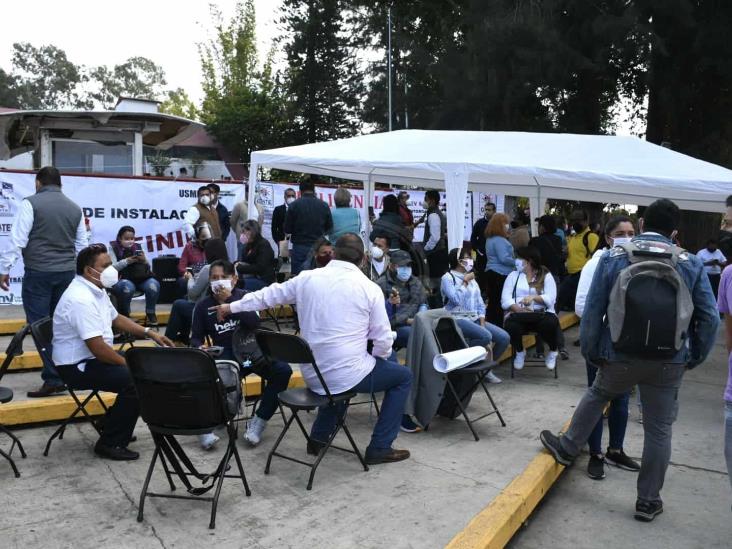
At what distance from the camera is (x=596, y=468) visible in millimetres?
4695

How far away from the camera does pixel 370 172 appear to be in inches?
444

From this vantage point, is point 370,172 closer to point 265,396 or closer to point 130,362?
point 265,396

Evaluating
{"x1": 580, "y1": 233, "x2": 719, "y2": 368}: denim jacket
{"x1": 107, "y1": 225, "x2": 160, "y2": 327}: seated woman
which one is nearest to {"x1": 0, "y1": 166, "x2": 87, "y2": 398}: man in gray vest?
{"x1": 107, "y1": 225, "x2": 160, "y2": 327}: seated woman

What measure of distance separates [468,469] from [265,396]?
1500 millimetres

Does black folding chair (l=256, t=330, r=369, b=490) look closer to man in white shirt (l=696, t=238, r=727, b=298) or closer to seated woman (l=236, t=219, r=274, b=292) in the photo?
seated woman (l=236, t=219, r=274, b=292)

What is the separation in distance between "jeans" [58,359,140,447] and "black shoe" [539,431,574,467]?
2.69 m

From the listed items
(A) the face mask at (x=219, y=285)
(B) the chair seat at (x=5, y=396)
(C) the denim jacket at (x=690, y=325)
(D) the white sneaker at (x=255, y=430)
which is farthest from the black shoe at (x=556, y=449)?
(B) the chair seat at (x=5, y=396)

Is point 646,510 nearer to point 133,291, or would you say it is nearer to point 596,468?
point 596,468

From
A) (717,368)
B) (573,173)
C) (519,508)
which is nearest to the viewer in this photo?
(519,508)

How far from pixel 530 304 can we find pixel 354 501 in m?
4.07

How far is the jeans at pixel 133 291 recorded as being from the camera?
23.5 ft

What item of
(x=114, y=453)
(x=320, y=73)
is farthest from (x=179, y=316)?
(x=320, y=73)

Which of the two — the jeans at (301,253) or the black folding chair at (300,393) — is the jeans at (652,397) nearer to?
the black folding chair at (300,393)

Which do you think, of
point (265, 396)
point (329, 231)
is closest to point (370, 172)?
point (329, 231)
